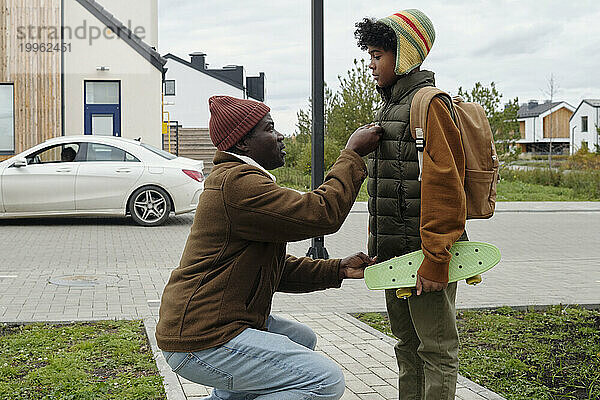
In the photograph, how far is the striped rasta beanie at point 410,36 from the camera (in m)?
3.71

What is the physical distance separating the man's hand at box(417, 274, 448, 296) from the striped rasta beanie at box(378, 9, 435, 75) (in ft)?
3.12

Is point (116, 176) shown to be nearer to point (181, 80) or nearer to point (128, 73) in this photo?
point (128, 73)

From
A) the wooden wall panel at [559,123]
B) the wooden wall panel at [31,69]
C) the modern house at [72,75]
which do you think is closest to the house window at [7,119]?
the modern house at [72,75]

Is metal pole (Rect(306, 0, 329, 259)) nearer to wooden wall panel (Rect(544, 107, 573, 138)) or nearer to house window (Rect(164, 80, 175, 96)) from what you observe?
house window (Rect(164, 80, 175, 96))

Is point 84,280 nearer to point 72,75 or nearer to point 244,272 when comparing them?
point 244,272

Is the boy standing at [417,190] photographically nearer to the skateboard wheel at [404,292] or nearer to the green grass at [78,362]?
the skateboard wheel at [404,292]

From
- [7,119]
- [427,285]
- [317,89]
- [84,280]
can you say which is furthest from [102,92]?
[427,285]

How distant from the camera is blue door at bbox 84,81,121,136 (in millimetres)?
24344

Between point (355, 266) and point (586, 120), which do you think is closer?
point (355, 266)

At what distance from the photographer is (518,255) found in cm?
1262

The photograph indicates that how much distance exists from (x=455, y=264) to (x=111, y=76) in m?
22.2

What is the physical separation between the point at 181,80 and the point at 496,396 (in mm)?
62208

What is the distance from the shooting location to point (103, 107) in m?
24.5

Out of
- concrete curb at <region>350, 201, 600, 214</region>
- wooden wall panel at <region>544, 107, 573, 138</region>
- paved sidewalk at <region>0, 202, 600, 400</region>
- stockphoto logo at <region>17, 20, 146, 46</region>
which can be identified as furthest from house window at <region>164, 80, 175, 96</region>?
wooden wall panel at <region>544, 107, 573, 138</region>
